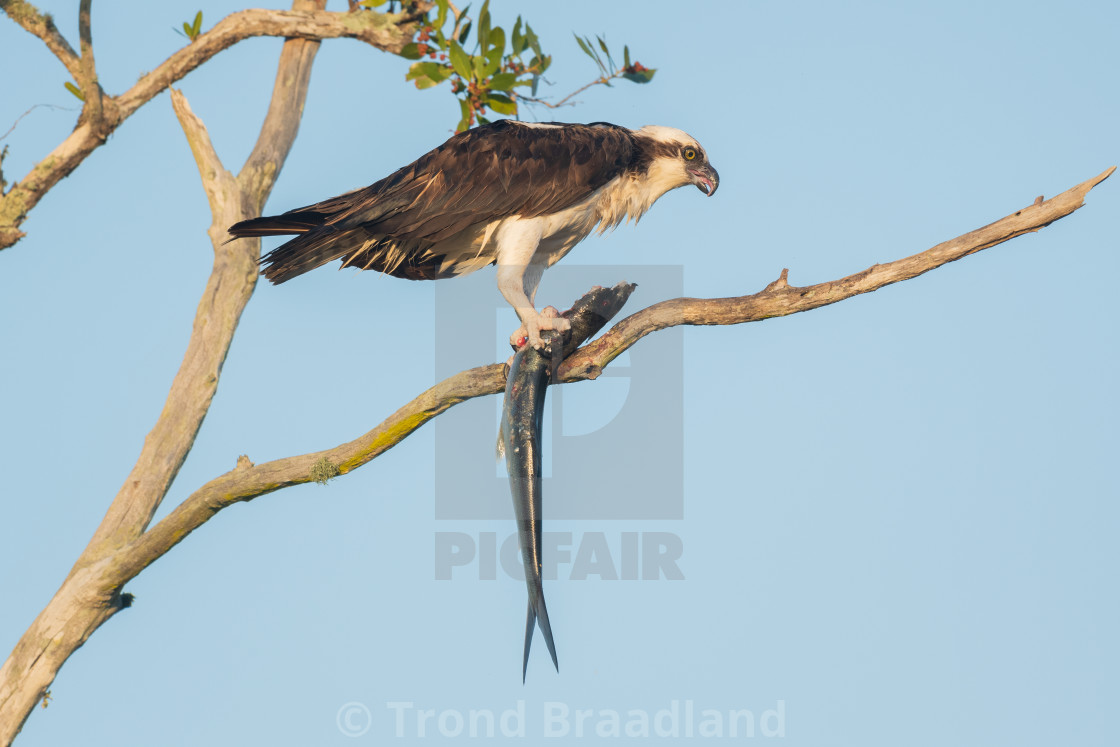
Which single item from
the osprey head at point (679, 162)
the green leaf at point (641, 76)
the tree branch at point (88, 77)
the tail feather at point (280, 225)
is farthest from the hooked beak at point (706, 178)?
the tree branch at point (88, 77)

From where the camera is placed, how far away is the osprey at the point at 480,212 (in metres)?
5.91

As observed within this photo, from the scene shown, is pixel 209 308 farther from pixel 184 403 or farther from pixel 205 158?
pixel 205 158

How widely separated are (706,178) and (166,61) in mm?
3966

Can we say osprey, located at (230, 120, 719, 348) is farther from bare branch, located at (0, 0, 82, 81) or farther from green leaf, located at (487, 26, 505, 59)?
bare branch, located at (0, 0, 82, 81)

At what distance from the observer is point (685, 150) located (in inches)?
282

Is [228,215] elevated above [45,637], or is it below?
above

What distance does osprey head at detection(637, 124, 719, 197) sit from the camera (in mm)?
7164

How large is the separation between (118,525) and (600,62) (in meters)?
4.35

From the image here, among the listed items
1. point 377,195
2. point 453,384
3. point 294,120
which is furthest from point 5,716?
point 294,120

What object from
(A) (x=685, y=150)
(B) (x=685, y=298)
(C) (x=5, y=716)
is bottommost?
(C) (x=5, y=716)

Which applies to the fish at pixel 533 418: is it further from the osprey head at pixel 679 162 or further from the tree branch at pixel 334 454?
the osprey head at pixel 679 162

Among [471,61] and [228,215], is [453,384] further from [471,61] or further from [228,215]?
[228,215]

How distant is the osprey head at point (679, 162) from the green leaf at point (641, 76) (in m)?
0.43

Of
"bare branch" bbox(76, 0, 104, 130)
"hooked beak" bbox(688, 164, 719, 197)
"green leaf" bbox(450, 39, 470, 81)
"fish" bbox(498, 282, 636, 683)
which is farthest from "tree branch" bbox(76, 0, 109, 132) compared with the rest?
"hooked beak" bbox(688, 164, 719, 197)
